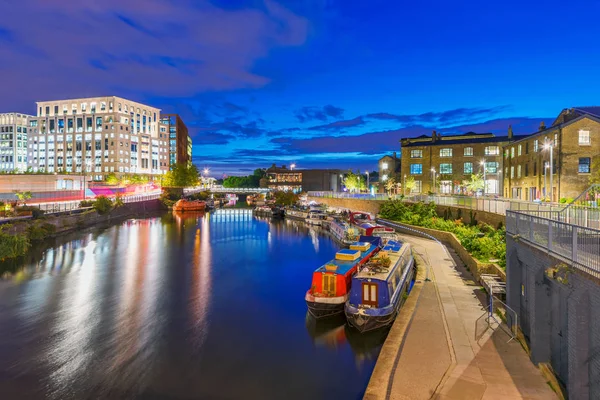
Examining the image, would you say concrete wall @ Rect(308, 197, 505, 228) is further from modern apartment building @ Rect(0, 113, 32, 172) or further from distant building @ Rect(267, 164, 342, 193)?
modern apartment building @ Rect(0, 113, 32, 172)

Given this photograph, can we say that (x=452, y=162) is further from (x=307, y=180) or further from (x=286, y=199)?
(x=307, y=180)

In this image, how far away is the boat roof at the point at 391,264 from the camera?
66.3 ft

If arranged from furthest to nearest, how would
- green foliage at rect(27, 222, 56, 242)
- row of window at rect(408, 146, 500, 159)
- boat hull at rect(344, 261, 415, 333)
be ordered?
row of window at rect(408, 146, 500, 159) → green foliage at rect(27, 222, 56, 242) → boat hull at rect(344, 261, 415, 333)

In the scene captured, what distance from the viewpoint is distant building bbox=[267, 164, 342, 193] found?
158500 millimetres

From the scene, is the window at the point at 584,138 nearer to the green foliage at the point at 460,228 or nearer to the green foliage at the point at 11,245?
A: the green foliage at the point at 460,228

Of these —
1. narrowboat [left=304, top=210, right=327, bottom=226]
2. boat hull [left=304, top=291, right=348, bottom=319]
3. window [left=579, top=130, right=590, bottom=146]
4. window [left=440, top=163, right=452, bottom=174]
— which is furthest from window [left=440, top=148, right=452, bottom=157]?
boat hull [left=304, top=291, right=348, bottom=319]

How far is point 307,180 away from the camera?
527 feet

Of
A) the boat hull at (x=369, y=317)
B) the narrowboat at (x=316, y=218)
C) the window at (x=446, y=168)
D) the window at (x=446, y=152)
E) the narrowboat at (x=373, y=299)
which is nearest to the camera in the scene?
the boat hull at (x=369, y=317)

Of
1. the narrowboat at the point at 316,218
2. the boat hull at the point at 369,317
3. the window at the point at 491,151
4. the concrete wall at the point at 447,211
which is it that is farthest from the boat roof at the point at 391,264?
the window at the point at 491,151

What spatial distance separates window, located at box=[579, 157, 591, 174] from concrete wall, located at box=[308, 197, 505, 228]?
16.3 meters

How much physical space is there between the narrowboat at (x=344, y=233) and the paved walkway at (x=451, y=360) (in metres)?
25.9

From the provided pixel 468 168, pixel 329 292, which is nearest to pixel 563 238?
pixel 329 292

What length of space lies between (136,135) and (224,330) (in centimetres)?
15727

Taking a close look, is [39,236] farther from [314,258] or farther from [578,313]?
[578,313]
